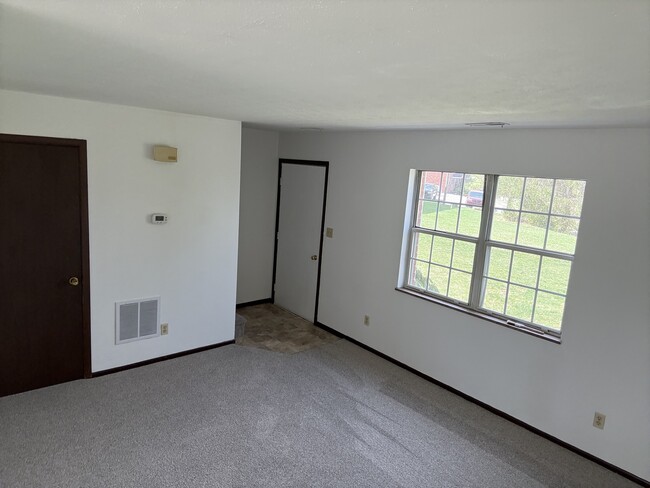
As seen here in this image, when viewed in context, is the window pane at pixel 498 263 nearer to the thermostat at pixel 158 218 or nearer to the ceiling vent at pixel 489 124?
the ceiling vent at pixel 489 124

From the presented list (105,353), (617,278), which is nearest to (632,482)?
(617,278)

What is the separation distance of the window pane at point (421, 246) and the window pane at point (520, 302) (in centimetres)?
88

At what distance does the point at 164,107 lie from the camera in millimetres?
3523

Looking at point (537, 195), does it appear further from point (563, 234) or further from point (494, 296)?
point (494, 296)

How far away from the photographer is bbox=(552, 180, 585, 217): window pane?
10.6 feet

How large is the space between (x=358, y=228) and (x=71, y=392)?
10.1ft

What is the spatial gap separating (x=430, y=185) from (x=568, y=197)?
1.26 m

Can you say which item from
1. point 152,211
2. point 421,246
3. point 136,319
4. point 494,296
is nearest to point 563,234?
point 494,296

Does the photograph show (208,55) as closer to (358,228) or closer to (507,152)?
(507,152)

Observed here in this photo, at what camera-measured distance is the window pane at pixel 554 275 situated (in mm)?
3316

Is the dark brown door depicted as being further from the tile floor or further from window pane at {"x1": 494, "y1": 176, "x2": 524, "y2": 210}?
window pane at {"x1": 494, "y1": 176, "x2": 524, "y2": 210}

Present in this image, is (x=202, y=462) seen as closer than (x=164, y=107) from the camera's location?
Yes

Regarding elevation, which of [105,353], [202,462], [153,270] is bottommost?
[202,462]

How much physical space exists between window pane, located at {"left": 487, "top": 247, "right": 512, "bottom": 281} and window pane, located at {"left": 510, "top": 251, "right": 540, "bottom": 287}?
55 millimetres
